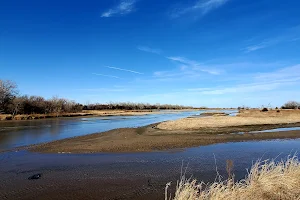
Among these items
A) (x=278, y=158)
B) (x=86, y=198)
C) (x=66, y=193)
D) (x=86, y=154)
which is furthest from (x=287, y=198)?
(x=86, y=154)

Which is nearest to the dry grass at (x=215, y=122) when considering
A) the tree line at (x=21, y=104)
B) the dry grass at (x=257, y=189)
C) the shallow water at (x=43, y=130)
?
the shallow water at (x=43, y=130)

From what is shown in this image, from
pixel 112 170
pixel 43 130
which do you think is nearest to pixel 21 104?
pixel 43 130

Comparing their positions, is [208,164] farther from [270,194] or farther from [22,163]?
[22,163]

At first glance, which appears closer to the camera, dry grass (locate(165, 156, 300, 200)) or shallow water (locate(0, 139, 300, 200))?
dry grass (locate(165, 156, 300, 200))

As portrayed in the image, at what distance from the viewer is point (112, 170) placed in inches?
468

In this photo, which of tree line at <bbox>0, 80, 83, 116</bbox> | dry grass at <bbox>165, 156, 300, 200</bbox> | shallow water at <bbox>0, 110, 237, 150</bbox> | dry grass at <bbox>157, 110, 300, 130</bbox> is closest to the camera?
dry grass at <bbox>165, 156, 300, 200</bbox>

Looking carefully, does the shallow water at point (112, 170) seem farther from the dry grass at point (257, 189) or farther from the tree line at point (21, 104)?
the tree line at point (21, 104)

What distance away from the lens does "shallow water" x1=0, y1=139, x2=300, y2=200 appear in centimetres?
894

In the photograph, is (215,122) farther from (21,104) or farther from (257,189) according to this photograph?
(21,104)

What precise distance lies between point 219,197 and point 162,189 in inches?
131

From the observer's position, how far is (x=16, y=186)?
31.7 feet

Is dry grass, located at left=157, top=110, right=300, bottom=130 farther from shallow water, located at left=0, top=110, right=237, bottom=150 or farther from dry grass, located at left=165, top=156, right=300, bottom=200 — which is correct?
dry grass, located at left=165, top=156, right=300, bottom=200

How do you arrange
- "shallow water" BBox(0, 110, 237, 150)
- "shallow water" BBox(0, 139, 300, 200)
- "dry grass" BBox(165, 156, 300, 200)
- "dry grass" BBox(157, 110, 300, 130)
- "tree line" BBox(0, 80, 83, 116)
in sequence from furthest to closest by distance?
"tree line" BBox(0, 80, 83, 116) → "dry grass" BBox(157, 110, 300, 130) → "shallow water" BBox(0, 110, 237, 150) → "shallow water" BBox(0, 139, 300, 200) → "dry grass" BBox(165, 156, 300, 200)

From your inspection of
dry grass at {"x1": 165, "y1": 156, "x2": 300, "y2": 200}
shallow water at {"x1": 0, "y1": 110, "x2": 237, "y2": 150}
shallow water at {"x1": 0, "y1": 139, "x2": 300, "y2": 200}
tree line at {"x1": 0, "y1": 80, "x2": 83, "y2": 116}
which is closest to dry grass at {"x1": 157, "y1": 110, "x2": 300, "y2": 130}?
shallow water at {"x1": 0, "y1": 110, "x2": 237, "y2": 150}
